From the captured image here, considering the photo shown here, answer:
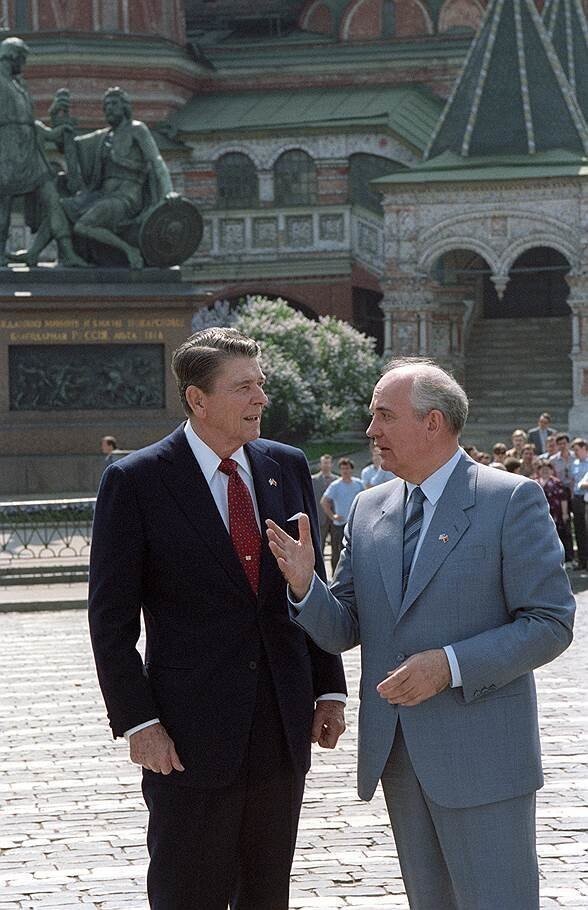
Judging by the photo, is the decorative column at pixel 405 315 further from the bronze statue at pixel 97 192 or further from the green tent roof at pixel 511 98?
the bronze statue at pixel 97 192

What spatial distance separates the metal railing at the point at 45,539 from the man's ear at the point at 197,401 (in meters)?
16.7

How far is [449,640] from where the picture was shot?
5.48 metres

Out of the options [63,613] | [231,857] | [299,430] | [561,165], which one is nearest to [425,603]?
[231,857]

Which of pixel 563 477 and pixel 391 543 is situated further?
pixel 563 477

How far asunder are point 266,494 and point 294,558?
530 mm

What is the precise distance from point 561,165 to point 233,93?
44.6 feet

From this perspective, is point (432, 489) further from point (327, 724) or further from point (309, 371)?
point (309, 371)

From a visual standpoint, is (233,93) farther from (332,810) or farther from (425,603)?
(425,603)

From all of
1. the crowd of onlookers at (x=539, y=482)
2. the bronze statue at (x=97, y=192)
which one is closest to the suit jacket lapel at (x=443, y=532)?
the crowd of onlookers at (x=539, y=482)

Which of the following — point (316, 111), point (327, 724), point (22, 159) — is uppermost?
point (316, 111)

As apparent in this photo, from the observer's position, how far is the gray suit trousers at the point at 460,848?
5395 millimetres

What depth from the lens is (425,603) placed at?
18.0 feet

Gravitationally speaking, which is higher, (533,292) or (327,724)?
(533,292)

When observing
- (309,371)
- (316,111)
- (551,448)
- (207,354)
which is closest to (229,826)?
(207,354)
